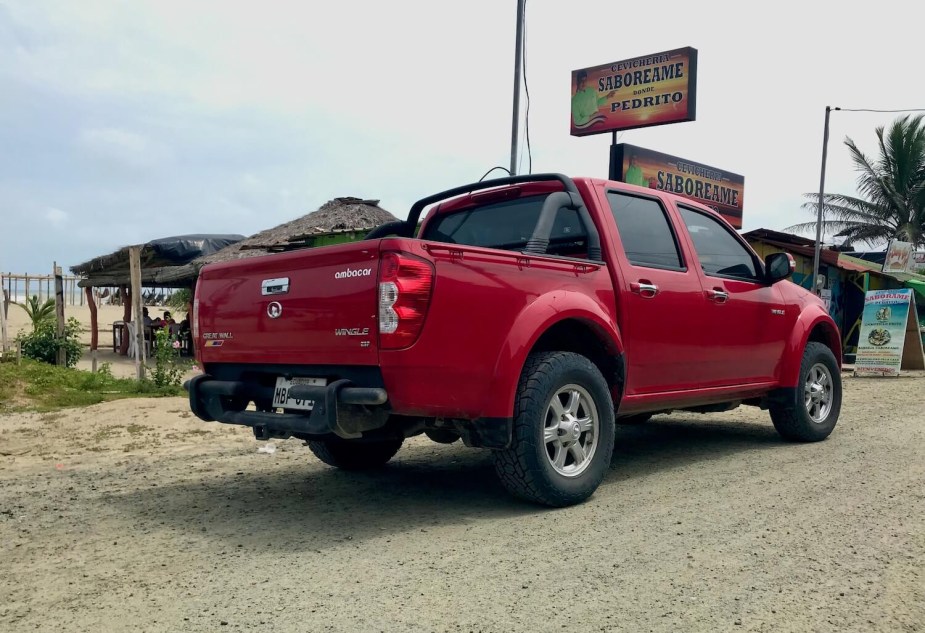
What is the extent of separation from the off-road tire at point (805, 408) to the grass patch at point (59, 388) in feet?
24.0

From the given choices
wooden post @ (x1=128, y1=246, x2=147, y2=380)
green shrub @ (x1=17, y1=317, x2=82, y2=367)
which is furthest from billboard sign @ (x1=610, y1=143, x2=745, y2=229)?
green shrub @ (x1=17, y1=317, x2=82, y2=367)

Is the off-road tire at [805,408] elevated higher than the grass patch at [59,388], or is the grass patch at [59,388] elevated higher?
the off-road tire at [805,408]

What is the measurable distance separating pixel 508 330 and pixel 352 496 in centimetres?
160

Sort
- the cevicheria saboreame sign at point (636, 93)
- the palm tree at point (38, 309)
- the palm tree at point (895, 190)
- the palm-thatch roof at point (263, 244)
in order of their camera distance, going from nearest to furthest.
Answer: the palm tree at point (38, 309) → the palm-thatch roof at point (263, 244) → the cevicheria saboreame sign at point (636, 93) → the palm tree at point (895, 190)

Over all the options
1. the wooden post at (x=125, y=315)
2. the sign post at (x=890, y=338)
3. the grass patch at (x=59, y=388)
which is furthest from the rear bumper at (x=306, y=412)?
the wooden post at (x=125, y=315)

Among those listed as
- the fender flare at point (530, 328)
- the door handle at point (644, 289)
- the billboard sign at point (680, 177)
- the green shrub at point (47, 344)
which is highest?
the billboard sign at point (680, 177)

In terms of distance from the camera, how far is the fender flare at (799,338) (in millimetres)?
6262

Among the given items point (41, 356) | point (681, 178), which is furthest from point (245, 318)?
point (681, 178)

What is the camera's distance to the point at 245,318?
A: 14.6ft

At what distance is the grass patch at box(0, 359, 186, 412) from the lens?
966 centimetres

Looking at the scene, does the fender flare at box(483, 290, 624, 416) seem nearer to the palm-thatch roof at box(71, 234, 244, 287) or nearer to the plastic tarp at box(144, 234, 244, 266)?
the palm-thatch roof at box(71, 234, 244, 287)

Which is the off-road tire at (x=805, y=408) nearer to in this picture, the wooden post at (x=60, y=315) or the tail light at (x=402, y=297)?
the tail light at (x=402, y=297)

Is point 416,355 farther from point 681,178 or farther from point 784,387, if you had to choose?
point 681,178

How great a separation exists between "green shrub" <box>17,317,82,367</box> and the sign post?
13508mm
